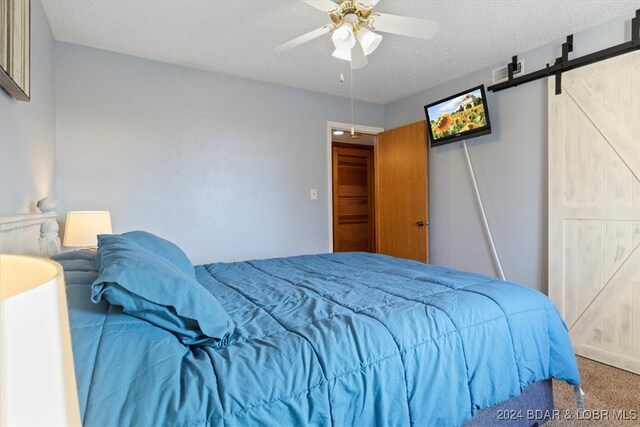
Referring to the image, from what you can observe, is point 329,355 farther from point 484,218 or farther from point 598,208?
point 484,218

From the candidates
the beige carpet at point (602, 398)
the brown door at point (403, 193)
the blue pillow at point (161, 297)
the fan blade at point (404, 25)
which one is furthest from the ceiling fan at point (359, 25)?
the beige carpet at point (602, 398)

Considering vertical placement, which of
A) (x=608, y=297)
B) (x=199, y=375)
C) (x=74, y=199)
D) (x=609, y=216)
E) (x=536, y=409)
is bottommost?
(x=536, y=409)

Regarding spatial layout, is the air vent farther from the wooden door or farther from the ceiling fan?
the ceiling fan

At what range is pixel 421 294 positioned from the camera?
4.67ft

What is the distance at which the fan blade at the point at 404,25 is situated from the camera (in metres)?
1.79

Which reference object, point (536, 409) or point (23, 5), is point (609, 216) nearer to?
point (536, 409)

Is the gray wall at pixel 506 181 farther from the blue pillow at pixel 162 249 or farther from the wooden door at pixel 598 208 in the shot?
the blue pillow at pixel 162 249

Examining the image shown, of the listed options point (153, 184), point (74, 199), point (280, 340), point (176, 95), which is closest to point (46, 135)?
point (74, 199)

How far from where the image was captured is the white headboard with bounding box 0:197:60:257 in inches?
45.7

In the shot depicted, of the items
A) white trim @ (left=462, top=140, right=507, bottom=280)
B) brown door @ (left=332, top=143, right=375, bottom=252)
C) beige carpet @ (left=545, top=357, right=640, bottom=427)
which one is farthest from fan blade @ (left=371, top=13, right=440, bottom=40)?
brown door @ (left=332, top=143, right=375, bottom=252)

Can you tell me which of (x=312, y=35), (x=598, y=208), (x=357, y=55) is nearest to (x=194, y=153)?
(x=312, y=35)

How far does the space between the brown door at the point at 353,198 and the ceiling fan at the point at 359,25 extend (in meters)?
3.61

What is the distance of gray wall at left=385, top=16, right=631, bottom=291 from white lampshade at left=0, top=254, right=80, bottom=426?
10.6 feet

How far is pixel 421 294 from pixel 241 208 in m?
2.30
